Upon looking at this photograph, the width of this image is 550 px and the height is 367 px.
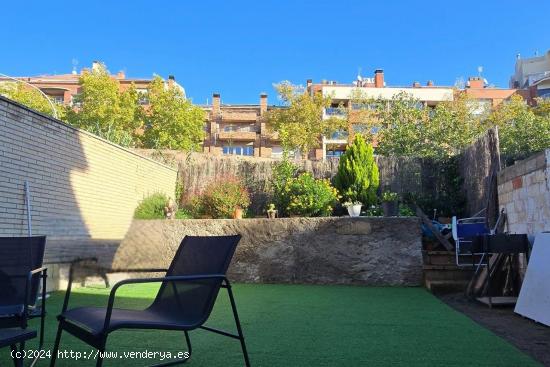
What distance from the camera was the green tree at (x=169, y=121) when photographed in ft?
85.9

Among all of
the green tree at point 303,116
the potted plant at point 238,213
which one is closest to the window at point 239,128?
the green tree at point 303,116

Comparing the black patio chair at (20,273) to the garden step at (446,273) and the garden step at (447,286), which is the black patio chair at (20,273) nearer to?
the garden step at (447,286)

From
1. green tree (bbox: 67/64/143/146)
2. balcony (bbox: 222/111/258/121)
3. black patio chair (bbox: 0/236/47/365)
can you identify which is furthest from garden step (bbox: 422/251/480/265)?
balcony (bbox: 222/111/258/121)

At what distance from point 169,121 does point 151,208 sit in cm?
1811

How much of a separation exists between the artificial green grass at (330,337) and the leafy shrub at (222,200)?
385cm

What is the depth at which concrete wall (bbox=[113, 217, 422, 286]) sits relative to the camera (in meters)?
7.33

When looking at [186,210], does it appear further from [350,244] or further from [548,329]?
[548,329]

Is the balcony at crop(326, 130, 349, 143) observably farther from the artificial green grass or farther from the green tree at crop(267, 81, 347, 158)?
the artificial green grass

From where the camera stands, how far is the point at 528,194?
5453mm

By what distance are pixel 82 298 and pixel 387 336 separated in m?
3.92

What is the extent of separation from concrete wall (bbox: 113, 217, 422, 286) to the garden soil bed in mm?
1504

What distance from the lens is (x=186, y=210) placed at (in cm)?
1024

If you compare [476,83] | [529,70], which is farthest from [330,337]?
[529,70]

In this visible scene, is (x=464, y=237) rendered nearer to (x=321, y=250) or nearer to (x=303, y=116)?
(x=321, y=250)
